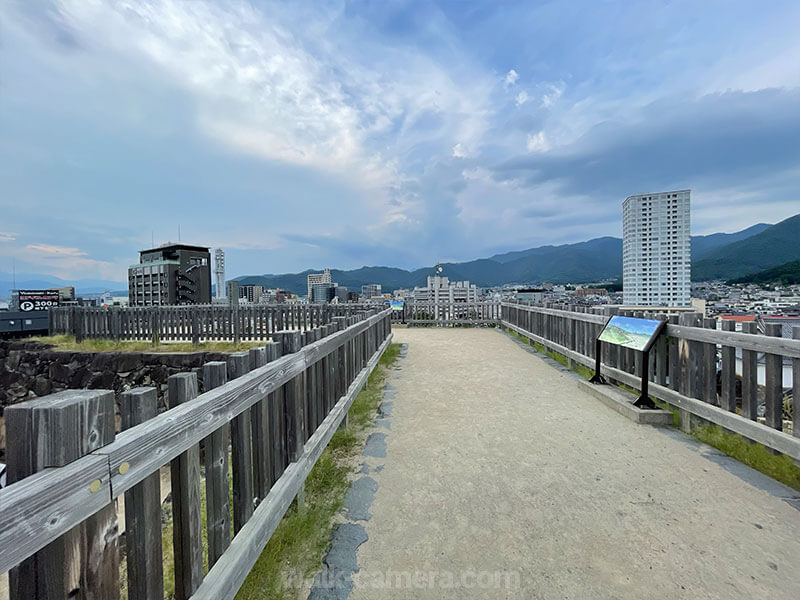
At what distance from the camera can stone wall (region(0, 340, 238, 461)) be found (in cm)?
1162

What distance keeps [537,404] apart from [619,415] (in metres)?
0.94

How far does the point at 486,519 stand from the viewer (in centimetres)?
246

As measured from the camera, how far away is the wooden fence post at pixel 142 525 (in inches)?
46.0

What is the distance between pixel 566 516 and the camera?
2482 millimetres

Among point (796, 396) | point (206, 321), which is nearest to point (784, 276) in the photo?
point (796, 396)

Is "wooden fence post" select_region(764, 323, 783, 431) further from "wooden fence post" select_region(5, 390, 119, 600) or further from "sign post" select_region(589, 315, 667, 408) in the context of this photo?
"wooden fence post" select_region(5, 390, 119, 600)

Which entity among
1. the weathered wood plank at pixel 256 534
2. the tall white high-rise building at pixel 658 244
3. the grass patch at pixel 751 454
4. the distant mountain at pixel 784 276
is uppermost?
the tall white high-rise building at pixel 658 244

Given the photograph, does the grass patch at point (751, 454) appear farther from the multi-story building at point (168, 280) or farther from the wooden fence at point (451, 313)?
the multi-story building at point (168, 280)

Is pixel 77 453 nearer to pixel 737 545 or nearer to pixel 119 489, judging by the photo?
pixel 119 489

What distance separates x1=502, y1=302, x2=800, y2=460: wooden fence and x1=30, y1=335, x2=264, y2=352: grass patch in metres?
11.0

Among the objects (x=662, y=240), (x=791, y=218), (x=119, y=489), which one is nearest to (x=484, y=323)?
(x=119, y=489)

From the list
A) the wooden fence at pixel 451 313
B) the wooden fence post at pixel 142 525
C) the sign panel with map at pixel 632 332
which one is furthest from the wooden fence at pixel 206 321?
the wooden fence post at pixel 142 525

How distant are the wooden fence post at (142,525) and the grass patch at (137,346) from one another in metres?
11.6

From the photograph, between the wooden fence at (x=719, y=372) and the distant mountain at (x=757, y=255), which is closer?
the wooden fence at (x=719, y=372)
